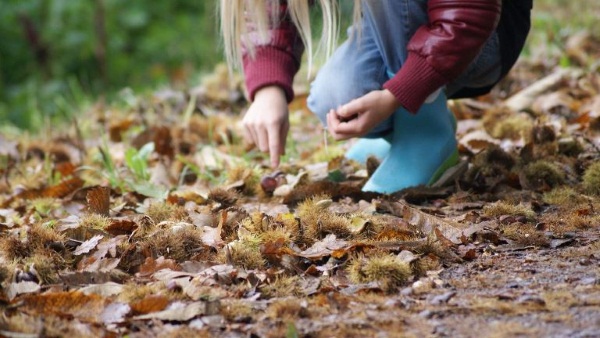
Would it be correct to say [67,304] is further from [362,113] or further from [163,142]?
[163,142]

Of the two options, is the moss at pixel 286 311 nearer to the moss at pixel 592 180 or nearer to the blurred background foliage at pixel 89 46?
the moss at pixel 592 180

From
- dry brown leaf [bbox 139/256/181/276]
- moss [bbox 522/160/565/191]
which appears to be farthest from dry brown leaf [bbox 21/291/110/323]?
→ moss [bbox 522/160/565/191]

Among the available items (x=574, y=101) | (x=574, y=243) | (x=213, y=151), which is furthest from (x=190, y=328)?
(x=574, y=101)

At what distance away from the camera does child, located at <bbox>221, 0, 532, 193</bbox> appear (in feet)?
6.26

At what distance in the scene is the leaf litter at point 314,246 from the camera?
3.97 ft

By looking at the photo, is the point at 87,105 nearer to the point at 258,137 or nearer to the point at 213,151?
the point at 213,151

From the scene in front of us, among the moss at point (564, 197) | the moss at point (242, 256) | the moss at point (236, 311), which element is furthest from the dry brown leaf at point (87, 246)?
the moss at point (564, 197)

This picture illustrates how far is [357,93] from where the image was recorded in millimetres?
2113

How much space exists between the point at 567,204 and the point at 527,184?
22cm

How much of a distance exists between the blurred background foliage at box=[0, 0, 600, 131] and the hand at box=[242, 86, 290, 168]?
362 centimetres

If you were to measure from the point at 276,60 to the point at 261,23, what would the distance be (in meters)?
0.13

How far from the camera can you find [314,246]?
1.57 meters

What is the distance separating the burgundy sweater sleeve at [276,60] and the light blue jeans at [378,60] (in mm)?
119

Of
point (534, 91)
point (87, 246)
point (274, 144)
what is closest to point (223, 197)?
point (274, 144)
